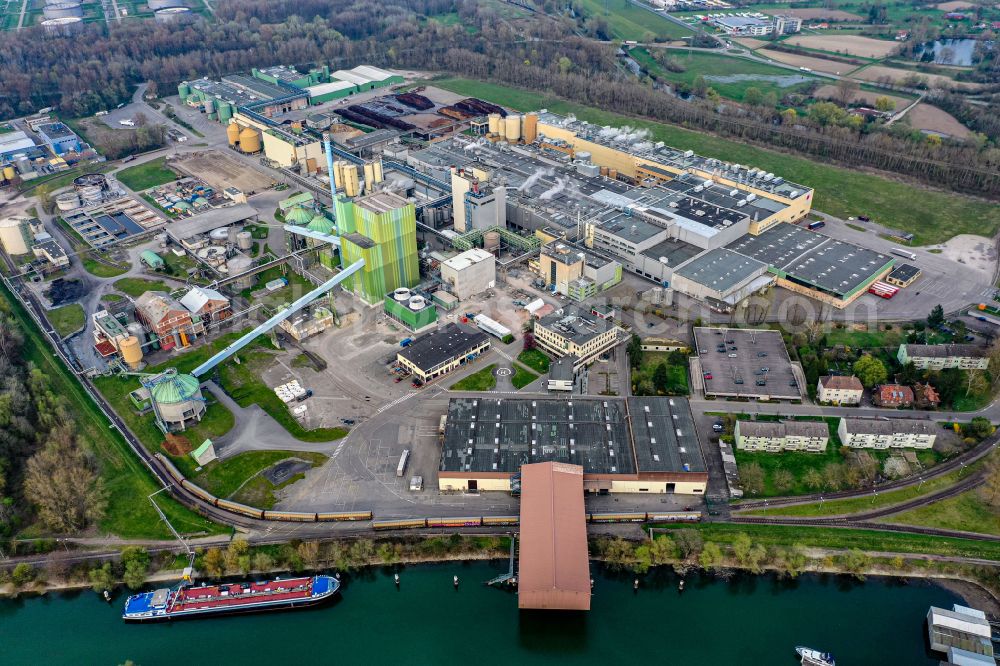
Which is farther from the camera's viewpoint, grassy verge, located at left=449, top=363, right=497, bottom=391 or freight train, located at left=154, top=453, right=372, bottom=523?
grassy verge, located at left=449, top=363, right=497, bottom=391

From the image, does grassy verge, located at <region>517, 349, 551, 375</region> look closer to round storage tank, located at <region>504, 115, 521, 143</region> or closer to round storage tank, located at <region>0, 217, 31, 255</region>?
round storage tank, located at <region>504, 115, 521, 143</region>

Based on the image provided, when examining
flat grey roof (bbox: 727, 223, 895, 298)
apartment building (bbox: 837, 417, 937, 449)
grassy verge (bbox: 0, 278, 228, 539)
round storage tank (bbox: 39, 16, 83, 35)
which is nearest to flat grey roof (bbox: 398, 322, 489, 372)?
grassy verge (bbox: 0, 278, 228, 539)

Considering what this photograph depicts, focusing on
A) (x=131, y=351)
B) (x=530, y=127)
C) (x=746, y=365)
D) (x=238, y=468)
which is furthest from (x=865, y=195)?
(x=131, y=351)

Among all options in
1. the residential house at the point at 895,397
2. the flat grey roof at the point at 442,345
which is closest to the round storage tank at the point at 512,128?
the flat grey roof at the point at 442,345

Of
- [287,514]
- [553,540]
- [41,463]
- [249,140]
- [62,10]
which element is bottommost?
[287,514]

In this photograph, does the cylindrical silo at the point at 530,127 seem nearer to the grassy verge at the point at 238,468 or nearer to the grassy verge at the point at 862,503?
the grassy verge at the point at 238,468

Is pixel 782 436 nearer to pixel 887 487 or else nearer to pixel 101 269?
pixel 887 487
